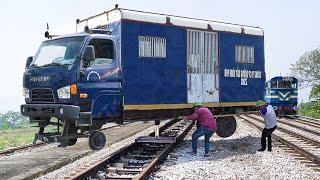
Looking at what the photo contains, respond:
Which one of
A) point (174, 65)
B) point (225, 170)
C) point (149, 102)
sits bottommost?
point (225, 170)

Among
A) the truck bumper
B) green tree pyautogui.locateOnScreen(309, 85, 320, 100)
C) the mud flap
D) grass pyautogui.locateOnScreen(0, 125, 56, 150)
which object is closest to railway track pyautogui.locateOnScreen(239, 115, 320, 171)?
the mud flap

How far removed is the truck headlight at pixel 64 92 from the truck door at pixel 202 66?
13.3ft

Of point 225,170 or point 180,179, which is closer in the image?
point 180,179

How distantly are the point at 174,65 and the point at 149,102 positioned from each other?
4.55ft

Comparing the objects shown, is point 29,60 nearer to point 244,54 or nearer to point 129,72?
point 129,72

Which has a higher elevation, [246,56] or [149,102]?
[246,56]

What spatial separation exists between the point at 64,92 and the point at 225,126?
6973 millimetres

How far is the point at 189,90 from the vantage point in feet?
44.3

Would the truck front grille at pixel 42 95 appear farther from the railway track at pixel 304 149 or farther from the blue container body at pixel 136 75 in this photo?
the railway track at pixel 304 149

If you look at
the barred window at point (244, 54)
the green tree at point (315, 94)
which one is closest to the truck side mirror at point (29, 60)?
the barred window at point (244, 54)

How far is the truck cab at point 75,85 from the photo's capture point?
10680 millimetres

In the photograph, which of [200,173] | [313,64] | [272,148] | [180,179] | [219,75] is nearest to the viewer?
[180,179]

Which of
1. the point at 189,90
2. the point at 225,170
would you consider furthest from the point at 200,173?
the point at 189,90

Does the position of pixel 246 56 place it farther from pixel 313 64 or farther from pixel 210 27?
pixel 313 64
